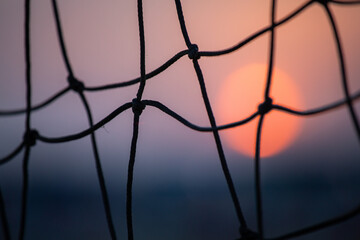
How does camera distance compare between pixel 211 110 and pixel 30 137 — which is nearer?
pixel 211 110

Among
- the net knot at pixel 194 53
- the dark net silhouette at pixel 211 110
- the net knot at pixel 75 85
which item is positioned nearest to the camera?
the dark net silhouette at pixel 211 110

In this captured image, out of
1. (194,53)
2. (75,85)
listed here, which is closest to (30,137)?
(75,85)

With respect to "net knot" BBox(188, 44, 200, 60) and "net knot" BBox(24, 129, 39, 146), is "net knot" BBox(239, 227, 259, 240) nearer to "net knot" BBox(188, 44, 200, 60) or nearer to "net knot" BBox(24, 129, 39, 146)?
"net knot" BBox(188, 44, 200, 60)

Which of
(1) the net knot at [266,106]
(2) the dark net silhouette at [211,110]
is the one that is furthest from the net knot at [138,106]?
(1) the net knot at [266,106]

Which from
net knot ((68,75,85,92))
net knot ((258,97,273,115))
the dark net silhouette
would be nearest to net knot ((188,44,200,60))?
the dark net silhouette

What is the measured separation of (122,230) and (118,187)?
2.66m

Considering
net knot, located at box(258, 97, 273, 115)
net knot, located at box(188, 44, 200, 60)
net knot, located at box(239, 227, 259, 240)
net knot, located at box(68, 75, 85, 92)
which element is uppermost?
net knot, located at box(68, 75, 85, 92)

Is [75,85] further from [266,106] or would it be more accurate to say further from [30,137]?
[266,106]

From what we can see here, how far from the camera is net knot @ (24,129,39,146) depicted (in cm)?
54

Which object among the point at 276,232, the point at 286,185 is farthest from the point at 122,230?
the point at 286,185

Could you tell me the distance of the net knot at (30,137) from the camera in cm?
54

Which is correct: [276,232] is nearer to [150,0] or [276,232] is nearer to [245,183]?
[150,0]

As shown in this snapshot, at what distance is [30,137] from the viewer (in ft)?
1.78

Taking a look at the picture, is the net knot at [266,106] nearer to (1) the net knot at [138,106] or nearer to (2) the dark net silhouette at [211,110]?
(2) the dark net silhouette at [211,110]
